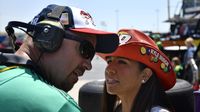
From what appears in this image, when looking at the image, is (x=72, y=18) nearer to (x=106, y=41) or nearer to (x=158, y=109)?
(x=106, y=41)

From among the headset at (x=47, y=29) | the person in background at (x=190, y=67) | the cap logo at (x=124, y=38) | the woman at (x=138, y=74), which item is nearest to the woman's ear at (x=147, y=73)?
the woman at (x=138, y=74)

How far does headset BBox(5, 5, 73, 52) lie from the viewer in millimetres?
1953

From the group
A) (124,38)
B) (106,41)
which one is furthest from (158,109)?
(106,41)

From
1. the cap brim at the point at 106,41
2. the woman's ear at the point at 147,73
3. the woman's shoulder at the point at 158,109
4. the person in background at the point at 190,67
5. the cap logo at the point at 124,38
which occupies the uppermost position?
the cap brim at the point at 106,41

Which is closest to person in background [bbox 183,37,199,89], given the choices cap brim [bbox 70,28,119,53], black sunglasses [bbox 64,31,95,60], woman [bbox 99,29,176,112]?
woman [bbox 99,29,176,112]

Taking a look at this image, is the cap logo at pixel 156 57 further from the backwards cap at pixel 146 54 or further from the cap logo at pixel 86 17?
the cap logo at pixel 86 17

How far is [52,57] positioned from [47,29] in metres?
0.12

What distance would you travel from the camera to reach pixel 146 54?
123 inches

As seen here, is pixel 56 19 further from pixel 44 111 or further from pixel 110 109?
pixel 110 109

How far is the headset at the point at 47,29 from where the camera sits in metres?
1.95

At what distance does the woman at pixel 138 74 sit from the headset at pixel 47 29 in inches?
46.2

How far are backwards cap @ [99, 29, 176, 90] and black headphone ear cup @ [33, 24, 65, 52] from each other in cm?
120

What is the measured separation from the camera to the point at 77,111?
5.76 ft

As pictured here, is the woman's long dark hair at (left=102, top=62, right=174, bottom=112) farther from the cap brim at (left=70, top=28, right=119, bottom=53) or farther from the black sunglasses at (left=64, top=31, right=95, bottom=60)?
the black sunglasses at (left=64, top=31, right=95, bottom=60)
